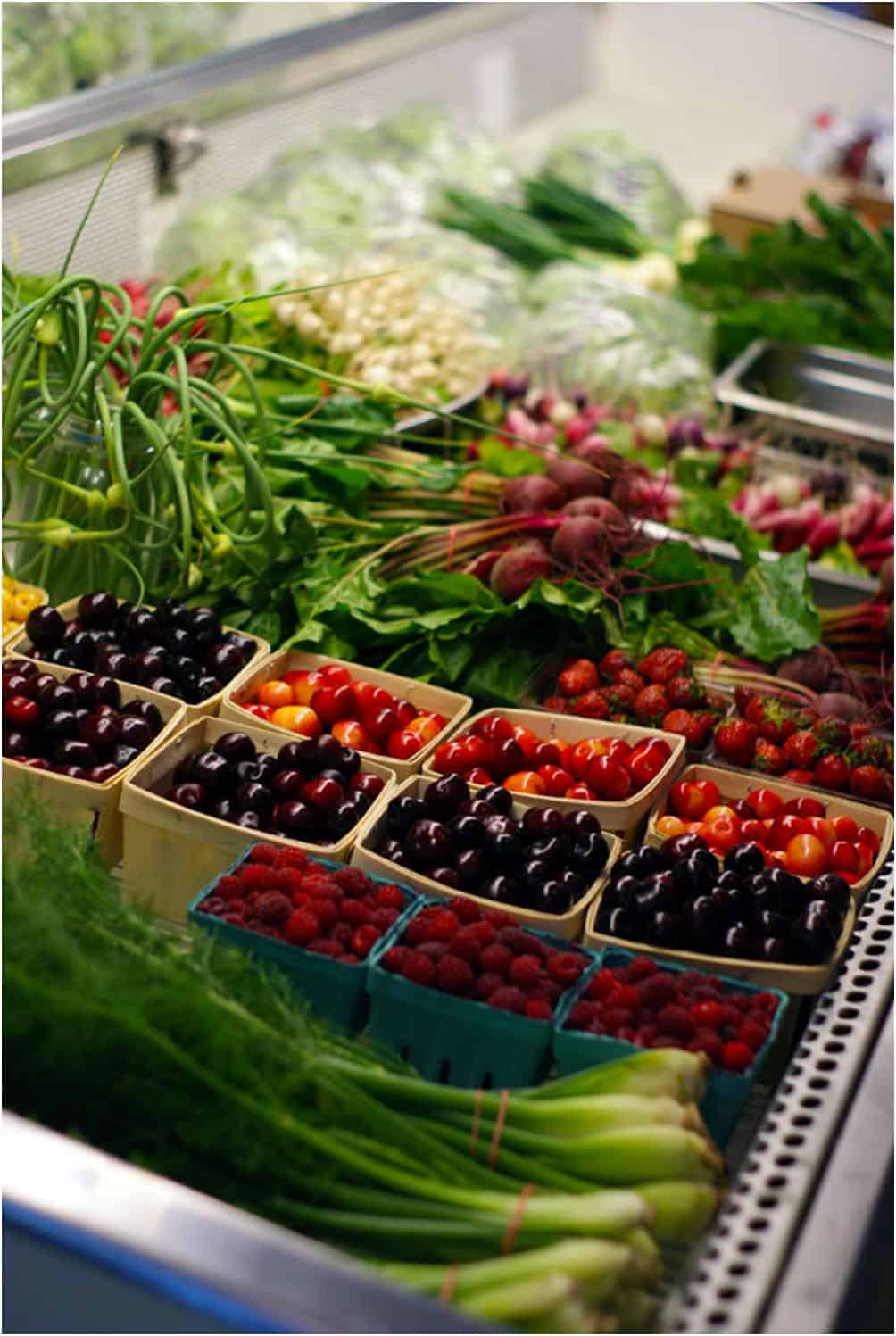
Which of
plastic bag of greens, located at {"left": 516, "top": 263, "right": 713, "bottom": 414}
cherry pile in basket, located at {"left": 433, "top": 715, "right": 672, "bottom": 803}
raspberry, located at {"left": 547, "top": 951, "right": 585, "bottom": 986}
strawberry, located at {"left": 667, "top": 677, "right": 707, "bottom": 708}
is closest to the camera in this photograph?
raspberry, located at {"left": 547, "top": 951, "right": 585, "bottom": 986}

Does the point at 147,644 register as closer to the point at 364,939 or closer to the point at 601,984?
the point at 364,939

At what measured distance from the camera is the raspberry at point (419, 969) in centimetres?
183

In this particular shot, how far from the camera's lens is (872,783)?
2.48 m

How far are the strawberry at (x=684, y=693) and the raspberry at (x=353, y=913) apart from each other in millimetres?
918

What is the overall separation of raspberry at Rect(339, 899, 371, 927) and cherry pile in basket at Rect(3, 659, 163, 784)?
463 millimetres

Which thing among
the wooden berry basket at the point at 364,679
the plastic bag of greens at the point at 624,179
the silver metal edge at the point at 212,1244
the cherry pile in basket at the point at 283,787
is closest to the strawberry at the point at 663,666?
the wooden berry basket at the point at 364,679

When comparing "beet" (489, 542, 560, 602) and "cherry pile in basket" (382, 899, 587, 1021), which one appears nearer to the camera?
"cherry pile in basket" (382, 899, 587, 1021)

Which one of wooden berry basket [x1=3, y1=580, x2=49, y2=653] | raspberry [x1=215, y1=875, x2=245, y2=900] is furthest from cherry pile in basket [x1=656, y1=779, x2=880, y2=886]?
wooden berry basket [x1=3, y1=580, x2=49, y2=653]

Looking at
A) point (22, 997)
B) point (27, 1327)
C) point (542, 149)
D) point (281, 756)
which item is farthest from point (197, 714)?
point (542, 149)

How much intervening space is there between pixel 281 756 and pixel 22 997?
73 cm

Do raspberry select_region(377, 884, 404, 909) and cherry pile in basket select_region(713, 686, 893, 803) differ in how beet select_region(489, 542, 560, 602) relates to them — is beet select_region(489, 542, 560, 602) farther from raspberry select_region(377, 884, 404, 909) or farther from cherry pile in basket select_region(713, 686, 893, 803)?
raspberry select_region(377, 884, 404, 909)

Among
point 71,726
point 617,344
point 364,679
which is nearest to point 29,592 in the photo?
point 71,726

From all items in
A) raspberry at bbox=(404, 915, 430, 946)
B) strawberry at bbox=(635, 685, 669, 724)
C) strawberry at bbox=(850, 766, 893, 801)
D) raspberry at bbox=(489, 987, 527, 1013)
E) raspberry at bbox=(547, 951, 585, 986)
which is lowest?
strawberry at bbox=(850, 766, 893, 801)

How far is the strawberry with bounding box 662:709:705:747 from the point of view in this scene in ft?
8.46
